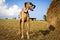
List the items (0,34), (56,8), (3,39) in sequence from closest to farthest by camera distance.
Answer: (3,39) < (0,34) < (56,8)

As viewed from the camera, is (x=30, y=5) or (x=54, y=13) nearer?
(x=30, y=5)

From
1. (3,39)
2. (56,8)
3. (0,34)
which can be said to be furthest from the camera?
(56,8)

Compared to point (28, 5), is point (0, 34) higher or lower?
lower

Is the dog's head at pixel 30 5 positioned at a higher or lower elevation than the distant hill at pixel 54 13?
higher

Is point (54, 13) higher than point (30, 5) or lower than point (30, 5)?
lower

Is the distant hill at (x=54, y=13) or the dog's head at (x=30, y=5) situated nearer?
the dog's head at (x=30, y=5)

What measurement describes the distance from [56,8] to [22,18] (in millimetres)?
2680

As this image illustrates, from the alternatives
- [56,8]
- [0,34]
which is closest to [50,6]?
[56,8]

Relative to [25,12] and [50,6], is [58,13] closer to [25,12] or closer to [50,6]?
[50,6]

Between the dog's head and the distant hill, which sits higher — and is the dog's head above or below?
above

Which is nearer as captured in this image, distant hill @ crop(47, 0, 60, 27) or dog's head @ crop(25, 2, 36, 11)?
dog's head @ crop(25, 2, 36, 11)

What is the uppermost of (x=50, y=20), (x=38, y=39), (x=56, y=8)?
(x=56, y=8)

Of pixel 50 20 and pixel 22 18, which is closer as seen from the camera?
pixel 22 18

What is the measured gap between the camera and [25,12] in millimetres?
10594
